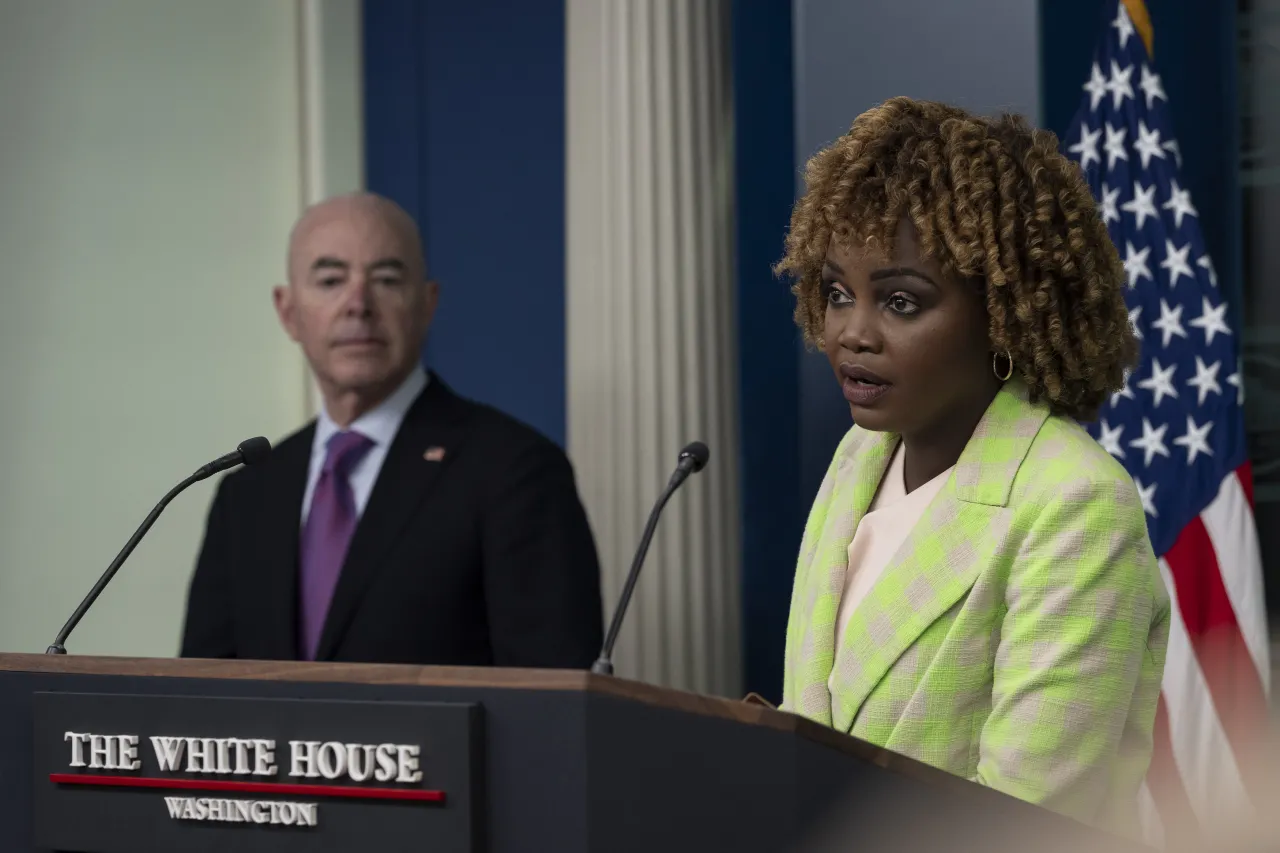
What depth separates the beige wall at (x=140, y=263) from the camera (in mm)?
4652

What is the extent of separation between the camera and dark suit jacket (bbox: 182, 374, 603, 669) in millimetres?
3191

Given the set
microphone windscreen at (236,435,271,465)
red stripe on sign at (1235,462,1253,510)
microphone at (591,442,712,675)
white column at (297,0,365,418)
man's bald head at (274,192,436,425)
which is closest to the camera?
microphone at (591,442,712,675)

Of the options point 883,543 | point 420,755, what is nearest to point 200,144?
point 883,543

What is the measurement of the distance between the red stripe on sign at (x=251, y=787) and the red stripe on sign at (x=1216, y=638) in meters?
→ 2.26

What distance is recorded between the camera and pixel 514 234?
4691mm

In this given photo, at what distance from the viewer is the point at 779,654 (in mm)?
4062

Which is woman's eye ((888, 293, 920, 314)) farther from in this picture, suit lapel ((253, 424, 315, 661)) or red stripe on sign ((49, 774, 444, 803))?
suit lapel ((253, 424, 315, 661))

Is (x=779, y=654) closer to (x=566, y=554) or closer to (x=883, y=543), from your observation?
(x=566, y=554)

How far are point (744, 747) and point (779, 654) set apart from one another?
273 cm

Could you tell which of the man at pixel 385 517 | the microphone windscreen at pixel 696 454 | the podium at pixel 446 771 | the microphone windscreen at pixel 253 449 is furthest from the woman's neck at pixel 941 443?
the man at pixel 385 517

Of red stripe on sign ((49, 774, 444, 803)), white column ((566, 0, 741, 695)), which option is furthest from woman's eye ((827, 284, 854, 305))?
white column ((566, 0, 741, 695))

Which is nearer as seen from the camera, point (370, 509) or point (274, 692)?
point (274, 692)

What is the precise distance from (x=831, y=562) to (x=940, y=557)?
19cm

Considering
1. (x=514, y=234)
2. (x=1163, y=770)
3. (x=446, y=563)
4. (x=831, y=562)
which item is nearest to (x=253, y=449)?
(x=831, y=562)
